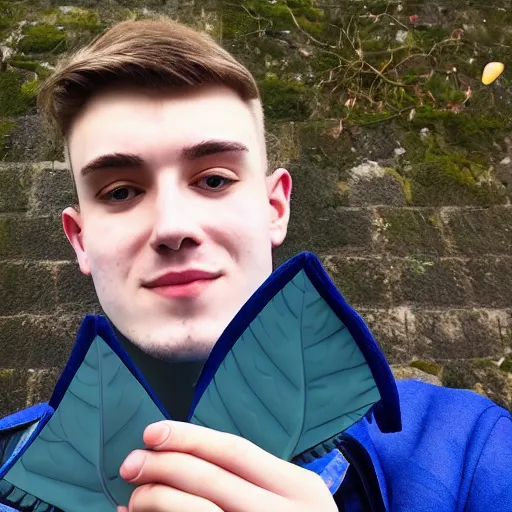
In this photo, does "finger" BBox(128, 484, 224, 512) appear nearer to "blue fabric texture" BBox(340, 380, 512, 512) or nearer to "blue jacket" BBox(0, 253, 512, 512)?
"blue jacket" BBox(0, 253, 512, 512)

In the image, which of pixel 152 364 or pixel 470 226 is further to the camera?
pixel 470 226

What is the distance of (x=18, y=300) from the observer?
1.59 m

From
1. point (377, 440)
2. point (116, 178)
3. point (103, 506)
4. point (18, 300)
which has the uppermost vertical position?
point (116, 178)

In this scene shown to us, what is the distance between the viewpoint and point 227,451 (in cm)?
52

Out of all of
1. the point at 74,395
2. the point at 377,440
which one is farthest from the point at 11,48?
the point at 377,440

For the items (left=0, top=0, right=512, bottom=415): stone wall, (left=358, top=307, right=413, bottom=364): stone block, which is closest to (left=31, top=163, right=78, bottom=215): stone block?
(left=0, top=0, right=512, bottom=415): stone wall

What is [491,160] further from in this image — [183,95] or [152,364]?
[152,364]

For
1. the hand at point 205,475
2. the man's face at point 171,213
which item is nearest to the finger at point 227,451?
the hand at point 205,475

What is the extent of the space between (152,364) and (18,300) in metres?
0.97

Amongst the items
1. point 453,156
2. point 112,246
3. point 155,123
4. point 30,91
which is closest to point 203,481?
point 112,246

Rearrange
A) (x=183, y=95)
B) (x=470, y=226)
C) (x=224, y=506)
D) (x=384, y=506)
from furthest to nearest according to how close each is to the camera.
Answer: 1. (x=470, y=226)
2. (x=183, y=95)
3. (x=384, y=506)
4. (x=224, y=506)

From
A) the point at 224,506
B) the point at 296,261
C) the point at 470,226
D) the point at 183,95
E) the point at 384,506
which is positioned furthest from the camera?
the point at 470,226

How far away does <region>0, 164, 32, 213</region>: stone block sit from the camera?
5.48ft

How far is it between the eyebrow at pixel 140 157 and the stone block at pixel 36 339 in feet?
2.87
